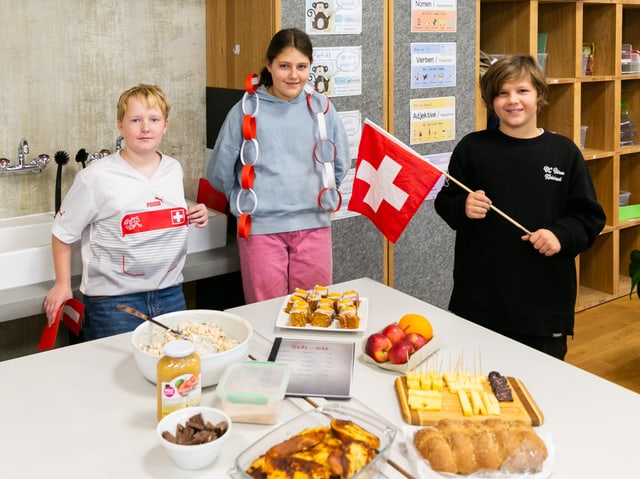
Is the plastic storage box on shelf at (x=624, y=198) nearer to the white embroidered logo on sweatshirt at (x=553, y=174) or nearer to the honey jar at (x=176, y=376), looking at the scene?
the white embroidered logo on sweatshirt at (x=553, y=174)

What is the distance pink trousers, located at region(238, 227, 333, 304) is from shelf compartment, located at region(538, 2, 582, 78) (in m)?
1.97

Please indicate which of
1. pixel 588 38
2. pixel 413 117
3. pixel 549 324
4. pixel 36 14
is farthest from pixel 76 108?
pixel 588 38

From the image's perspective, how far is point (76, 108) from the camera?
283 centimetres

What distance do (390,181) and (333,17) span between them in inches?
42.2

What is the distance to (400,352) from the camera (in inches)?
63.1

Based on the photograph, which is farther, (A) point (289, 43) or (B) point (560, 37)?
(B) point (560, 37)

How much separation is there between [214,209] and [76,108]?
0.68 m

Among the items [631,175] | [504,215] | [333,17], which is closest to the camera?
[504,215]

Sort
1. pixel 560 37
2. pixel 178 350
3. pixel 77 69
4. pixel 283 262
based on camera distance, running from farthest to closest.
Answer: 1. pixel 560 37
2. pixel 77 69
3. pixel 283 262
4. pixel 178 350

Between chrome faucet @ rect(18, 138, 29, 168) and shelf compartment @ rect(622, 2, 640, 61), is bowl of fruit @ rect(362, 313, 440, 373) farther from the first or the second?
shelf compartment @ rect(622, 2, 640, 61)

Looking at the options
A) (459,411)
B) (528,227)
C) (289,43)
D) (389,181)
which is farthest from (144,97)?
(459,411)

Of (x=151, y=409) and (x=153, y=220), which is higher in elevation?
(x=153, y=220)

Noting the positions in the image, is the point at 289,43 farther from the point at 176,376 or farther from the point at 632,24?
the point at 632,24

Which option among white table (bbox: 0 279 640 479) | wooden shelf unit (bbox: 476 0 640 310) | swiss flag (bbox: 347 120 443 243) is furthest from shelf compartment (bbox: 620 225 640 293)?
white table (bbox: 0 279 640 479)
